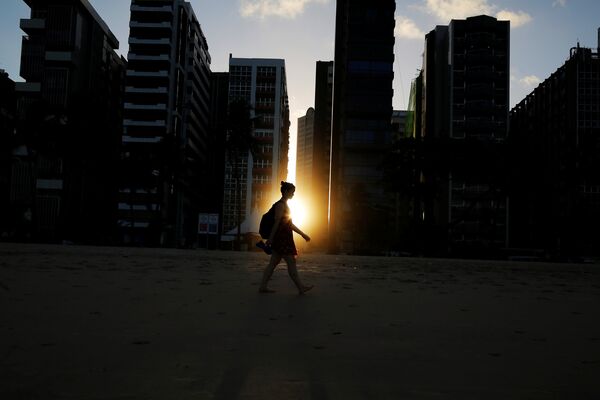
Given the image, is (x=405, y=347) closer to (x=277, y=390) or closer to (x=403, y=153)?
(x=277, y=390)

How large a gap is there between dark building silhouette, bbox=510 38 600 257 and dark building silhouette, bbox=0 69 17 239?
4718 cm

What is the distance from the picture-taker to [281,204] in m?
8.55

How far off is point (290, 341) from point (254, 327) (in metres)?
0.76

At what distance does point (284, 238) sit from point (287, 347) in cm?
410

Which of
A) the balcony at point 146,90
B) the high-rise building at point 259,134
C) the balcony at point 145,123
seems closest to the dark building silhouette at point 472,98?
the high-rise building at point 259,134

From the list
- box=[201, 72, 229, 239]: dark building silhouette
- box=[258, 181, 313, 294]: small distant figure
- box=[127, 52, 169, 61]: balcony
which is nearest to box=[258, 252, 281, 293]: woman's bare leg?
box=[258, 181, 313, 294]: small distant figure

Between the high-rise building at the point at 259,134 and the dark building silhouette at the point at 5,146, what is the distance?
1839 inches

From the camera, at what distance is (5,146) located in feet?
186

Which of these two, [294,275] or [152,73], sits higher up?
[152,73]

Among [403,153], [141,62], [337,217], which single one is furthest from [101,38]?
[403,153]

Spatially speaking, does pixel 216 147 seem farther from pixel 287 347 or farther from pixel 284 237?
pixel 287 347

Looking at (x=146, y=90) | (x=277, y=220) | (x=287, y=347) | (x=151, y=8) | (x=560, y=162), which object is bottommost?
(x=287, y=347)

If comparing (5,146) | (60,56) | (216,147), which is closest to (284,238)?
(5,146)

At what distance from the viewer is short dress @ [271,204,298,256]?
27.9ft
